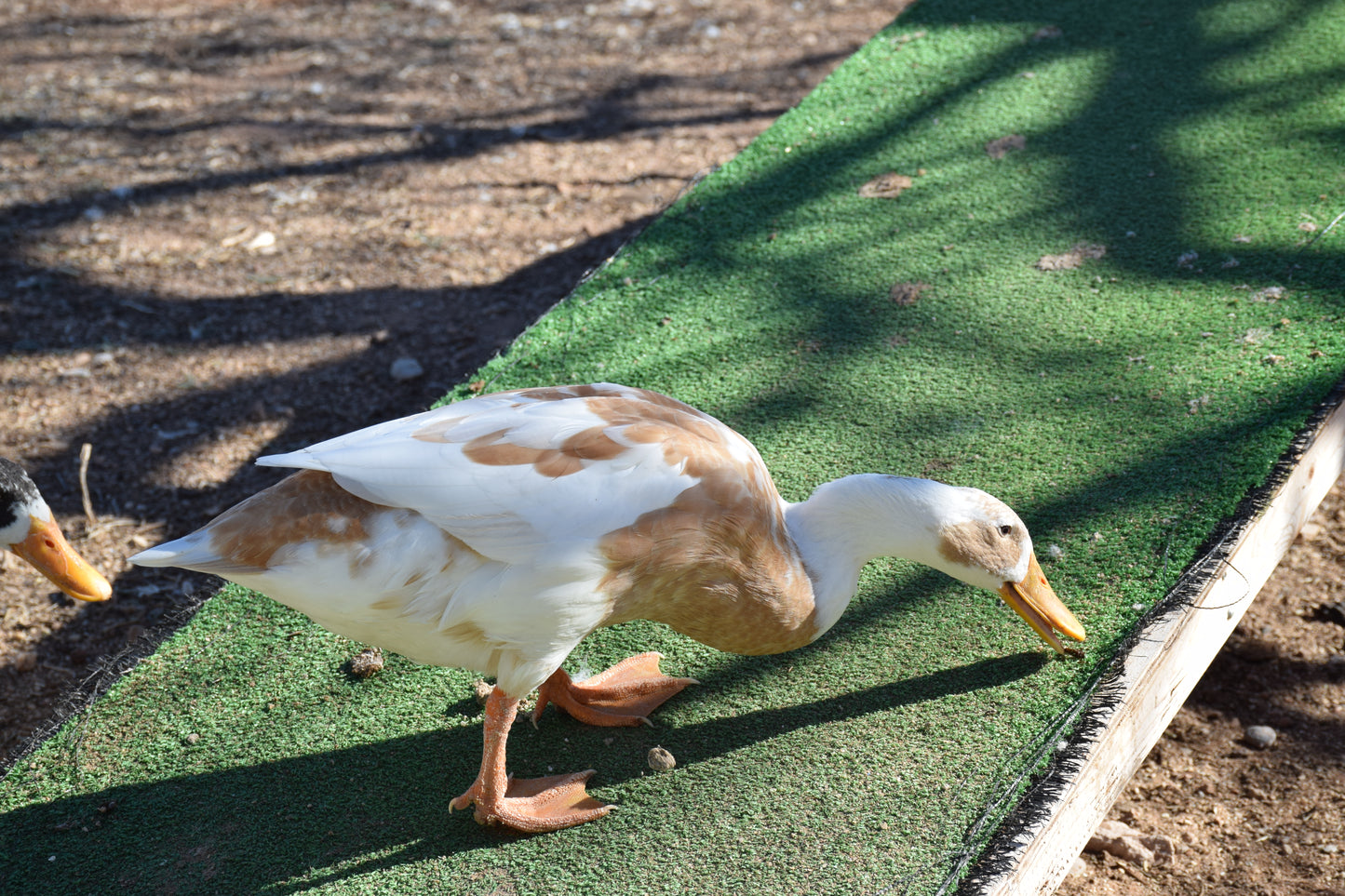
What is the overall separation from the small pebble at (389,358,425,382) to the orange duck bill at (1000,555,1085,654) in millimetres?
2775

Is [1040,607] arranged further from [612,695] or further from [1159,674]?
[612,695]

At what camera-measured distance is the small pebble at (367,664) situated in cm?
282

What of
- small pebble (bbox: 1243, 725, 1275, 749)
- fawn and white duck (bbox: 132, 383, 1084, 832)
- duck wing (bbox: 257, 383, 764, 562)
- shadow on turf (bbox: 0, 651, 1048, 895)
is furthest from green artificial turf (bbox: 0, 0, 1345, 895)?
duck wing (bbox: 257, 383, 764, 562)

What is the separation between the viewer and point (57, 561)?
246 cm

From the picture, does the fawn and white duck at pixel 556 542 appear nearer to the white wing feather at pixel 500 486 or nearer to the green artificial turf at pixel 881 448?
the white wing feather at pixel 500 486

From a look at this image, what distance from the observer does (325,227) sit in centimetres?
537

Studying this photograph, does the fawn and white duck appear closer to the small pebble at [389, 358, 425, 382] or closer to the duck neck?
the duck neck

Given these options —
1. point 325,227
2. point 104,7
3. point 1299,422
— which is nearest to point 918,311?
point 1299,422

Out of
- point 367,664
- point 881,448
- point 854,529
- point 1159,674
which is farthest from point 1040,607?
point 367,664

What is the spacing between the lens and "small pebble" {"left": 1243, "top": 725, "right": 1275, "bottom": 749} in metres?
2.87

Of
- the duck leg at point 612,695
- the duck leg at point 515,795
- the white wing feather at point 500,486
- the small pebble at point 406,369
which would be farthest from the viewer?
the small pebble at point 406,369

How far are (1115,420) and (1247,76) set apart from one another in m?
2.38

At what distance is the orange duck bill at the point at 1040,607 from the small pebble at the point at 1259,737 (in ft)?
2.61

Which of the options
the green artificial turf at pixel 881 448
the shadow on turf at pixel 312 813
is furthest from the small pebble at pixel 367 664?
the shadow on turf at pixel 312 813
